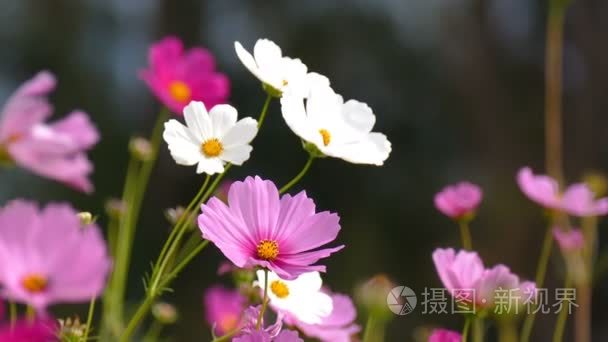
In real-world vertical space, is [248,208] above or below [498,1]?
below

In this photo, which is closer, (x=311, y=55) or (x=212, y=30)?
(x=212, y=30)

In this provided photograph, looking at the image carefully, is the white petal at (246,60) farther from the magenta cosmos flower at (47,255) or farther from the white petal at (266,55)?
the magenta cosmos flower at (47,255)

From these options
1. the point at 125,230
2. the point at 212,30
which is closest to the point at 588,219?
the point at 125,230

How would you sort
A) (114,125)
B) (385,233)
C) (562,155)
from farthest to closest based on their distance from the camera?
(114,125) → (385,233) → (562,155)

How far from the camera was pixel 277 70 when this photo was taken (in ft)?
1.39

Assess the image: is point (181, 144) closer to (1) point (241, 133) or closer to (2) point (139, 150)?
(1) point (241, 133)

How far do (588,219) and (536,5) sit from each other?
9.24ft

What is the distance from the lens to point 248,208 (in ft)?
1.22

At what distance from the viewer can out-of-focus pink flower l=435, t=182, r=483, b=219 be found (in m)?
0.58

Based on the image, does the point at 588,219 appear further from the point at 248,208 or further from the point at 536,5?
the point at 536,5

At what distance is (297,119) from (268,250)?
0.20 ft

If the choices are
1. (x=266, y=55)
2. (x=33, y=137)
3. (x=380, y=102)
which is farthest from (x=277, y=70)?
(x=380, y=102)

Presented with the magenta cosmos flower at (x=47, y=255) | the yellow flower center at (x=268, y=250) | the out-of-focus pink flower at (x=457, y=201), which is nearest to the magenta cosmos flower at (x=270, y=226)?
the yellow flower center at (x=268, y=250)

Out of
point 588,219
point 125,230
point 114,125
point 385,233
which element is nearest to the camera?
point 125,230
